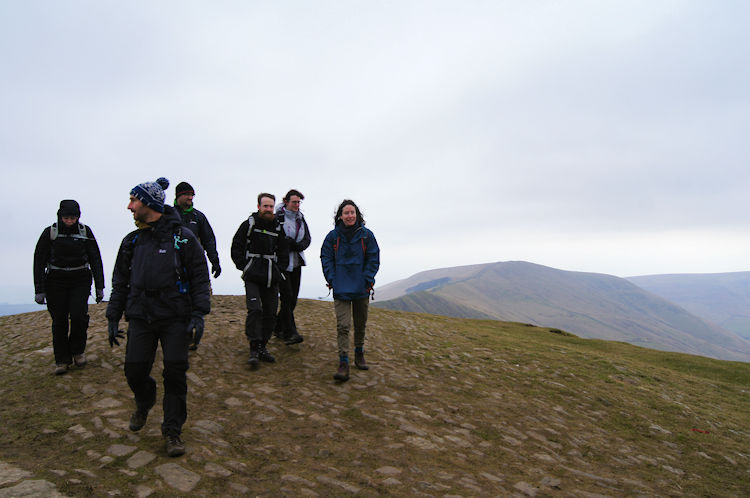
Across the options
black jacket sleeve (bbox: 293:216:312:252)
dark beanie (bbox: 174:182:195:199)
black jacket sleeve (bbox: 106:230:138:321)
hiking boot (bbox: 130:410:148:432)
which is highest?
dark beanie (bbox: 174:182:195:199)

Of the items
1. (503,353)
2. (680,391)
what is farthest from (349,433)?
(680,391)

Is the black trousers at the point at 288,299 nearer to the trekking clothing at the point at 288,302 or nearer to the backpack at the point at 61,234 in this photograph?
the trekking clothing at the point at 288,302

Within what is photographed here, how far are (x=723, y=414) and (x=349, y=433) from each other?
10.6 m

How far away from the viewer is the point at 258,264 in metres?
8.90

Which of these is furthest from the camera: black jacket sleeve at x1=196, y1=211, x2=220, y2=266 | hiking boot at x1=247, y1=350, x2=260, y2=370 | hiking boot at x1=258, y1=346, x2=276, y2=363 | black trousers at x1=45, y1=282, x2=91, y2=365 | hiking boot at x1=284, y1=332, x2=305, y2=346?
hiking boot at x1=284, y1=332, x2=305, y2=346

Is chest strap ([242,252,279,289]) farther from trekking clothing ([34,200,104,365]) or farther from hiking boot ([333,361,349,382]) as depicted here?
trekking clothing ([34,200,104,365])

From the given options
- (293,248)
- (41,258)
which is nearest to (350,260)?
(293,248)

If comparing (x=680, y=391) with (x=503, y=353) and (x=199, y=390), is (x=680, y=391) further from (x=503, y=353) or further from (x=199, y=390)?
(x=199, y=390)

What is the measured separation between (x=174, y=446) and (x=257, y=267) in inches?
173

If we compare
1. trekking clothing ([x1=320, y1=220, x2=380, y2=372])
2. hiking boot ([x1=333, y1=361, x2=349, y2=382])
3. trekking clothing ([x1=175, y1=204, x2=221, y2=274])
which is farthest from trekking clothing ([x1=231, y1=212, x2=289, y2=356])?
hiking boot ([x1=333, y1=361, x2=349, y2=382])

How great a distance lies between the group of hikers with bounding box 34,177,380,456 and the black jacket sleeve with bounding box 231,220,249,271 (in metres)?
0.02

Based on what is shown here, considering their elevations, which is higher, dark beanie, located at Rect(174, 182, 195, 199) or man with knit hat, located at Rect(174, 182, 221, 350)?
dark beanie, located at Rect(174, 182, 195, 199)

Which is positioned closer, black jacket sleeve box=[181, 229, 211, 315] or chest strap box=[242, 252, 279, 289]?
black jacket sleeve box=[181, 229, 211, 315]

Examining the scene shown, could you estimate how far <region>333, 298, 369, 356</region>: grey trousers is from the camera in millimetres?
8602
